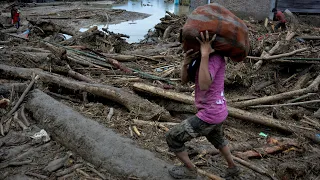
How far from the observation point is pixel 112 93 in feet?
18.0

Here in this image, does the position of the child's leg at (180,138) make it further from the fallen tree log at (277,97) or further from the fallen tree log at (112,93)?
the fallen tree log at (277,97)

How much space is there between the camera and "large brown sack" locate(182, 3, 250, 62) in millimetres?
2777

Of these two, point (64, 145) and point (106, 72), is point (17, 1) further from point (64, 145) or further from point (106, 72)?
point (64, 145)

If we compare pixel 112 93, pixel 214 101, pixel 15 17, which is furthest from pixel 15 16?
pixel 214 101

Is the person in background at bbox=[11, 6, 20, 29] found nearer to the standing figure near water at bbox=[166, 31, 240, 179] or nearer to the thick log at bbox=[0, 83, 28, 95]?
the thick log at bbox=[0, 83, 28, 95]

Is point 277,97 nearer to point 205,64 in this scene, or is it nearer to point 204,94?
point 204,94

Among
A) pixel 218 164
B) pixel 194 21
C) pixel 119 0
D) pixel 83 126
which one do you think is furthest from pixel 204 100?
pixel 119 0

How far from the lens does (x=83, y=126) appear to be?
4.19m

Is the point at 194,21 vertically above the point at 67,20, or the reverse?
the point at 194,21

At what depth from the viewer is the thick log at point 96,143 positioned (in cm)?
349

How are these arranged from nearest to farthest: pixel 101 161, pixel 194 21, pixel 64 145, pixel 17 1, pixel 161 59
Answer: pixel 194 21, pixel 101 161, pixel 64 145, pixel 161 59, pixel 17 1

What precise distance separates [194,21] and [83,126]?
2.26 metres

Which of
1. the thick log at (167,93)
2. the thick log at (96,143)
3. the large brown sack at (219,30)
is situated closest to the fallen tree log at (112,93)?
the thick log at (167,93)

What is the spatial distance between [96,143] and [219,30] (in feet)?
7.03
